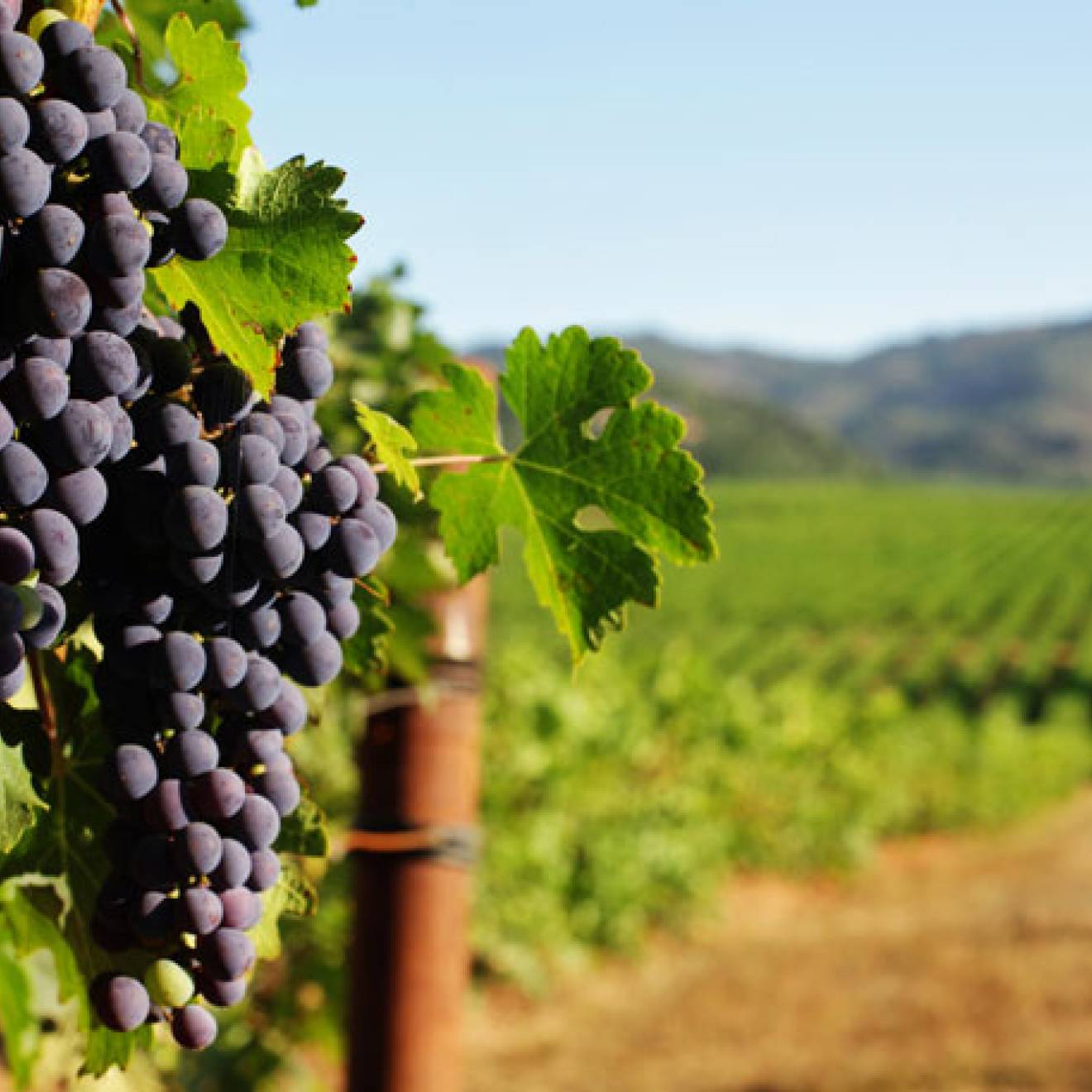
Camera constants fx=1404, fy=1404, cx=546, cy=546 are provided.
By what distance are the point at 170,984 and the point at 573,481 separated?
16.3 inches

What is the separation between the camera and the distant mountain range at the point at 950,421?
12038 centimetres

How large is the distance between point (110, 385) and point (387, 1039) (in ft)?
5.14

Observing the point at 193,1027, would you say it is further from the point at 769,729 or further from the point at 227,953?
the point at 769,729

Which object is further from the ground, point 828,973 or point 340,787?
point 340,787

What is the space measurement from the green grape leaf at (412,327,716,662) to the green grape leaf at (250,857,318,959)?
231 millimetres

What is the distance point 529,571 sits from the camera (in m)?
1.01

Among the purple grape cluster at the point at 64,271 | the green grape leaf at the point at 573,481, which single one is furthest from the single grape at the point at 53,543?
the green grape leaf at the point at 573,481

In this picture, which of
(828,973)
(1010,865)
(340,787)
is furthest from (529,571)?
(1010,865)

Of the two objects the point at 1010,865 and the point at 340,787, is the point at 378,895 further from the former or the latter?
the point at 1010,865

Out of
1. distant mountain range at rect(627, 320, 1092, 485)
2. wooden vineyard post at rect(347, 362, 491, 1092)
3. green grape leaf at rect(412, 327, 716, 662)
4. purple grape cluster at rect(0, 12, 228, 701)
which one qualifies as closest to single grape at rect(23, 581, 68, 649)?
purple grape cluster at rect(0, 12, 228, 701)

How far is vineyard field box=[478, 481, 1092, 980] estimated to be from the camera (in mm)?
11008

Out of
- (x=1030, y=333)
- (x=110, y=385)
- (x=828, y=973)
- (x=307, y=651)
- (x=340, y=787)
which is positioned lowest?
(x=828, y=973)

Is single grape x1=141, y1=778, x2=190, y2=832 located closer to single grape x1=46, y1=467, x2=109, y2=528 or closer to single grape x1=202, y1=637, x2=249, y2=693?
single grape x1=202, y1=637, x2=249, y2=693

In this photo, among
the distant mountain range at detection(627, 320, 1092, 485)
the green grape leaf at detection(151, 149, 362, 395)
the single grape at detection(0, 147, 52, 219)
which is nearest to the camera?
the single grape at detection(0, 147, 52, 219)
